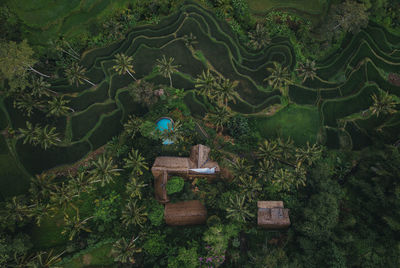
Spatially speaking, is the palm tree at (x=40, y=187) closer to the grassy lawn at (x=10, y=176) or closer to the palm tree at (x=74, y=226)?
the palm tree at (x=74, y=226)

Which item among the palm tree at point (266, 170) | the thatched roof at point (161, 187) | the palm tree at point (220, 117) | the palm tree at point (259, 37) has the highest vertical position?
the palm tree at point (259, 37)

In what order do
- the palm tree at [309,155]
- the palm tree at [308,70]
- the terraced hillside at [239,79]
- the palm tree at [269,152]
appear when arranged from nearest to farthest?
the palm tree at [269,152]
the palm tree at [309,155]
the palm tree at [308,70]
the terraced hillside at [239,79]

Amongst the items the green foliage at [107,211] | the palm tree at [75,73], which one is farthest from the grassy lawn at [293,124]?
the palm tree at [75,73]

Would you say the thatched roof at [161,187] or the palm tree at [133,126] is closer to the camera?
the thatched roof at [161,187]

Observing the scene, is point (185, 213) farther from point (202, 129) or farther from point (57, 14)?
point (57, 14)

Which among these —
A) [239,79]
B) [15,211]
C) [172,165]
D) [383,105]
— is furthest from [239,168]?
[15,211]

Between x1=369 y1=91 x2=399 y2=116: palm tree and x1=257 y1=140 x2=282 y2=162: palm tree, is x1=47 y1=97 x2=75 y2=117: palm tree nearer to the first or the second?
x1=257 y1=140 x2=282 y2=162: palm tree

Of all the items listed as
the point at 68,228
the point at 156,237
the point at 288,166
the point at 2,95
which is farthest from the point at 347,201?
the point at 2,95
